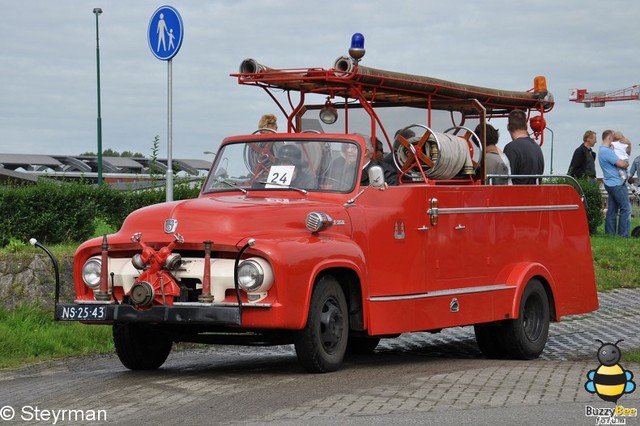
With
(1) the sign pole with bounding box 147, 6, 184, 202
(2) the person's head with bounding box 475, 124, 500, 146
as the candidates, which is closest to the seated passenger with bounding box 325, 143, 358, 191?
(2) the person's head with bounding box 475, 124, 500, 146

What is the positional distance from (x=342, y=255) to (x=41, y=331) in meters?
4.27

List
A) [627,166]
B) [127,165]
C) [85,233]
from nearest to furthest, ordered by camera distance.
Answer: [85,233], [627,166], [127,165]

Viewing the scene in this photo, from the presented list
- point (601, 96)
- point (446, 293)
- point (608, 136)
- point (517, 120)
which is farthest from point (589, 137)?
point (601, 96)

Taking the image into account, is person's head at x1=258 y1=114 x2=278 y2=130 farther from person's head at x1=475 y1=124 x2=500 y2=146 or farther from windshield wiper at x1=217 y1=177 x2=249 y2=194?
person's head at x1=475 y1=124 x2=500 y2=146

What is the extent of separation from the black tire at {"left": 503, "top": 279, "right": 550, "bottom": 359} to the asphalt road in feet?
0.66

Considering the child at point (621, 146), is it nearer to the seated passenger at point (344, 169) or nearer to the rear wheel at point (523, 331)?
the rear wheel at point (523, 331)

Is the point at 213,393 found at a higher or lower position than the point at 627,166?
lower

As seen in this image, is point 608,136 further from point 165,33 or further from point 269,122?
point 269,122

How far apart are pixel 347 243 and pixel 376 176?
0.72 metres

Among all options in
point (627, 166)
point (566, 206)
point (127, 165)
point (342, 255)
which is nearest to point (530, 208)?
point (566, 206)

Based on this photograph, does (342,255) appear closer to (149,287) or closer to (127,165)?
(149,287)

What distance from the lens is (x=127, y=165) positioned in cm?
5791

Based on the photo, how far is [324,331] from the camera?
10633 mm

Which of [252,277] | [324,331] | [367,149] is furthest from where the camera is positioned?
[367,149]
